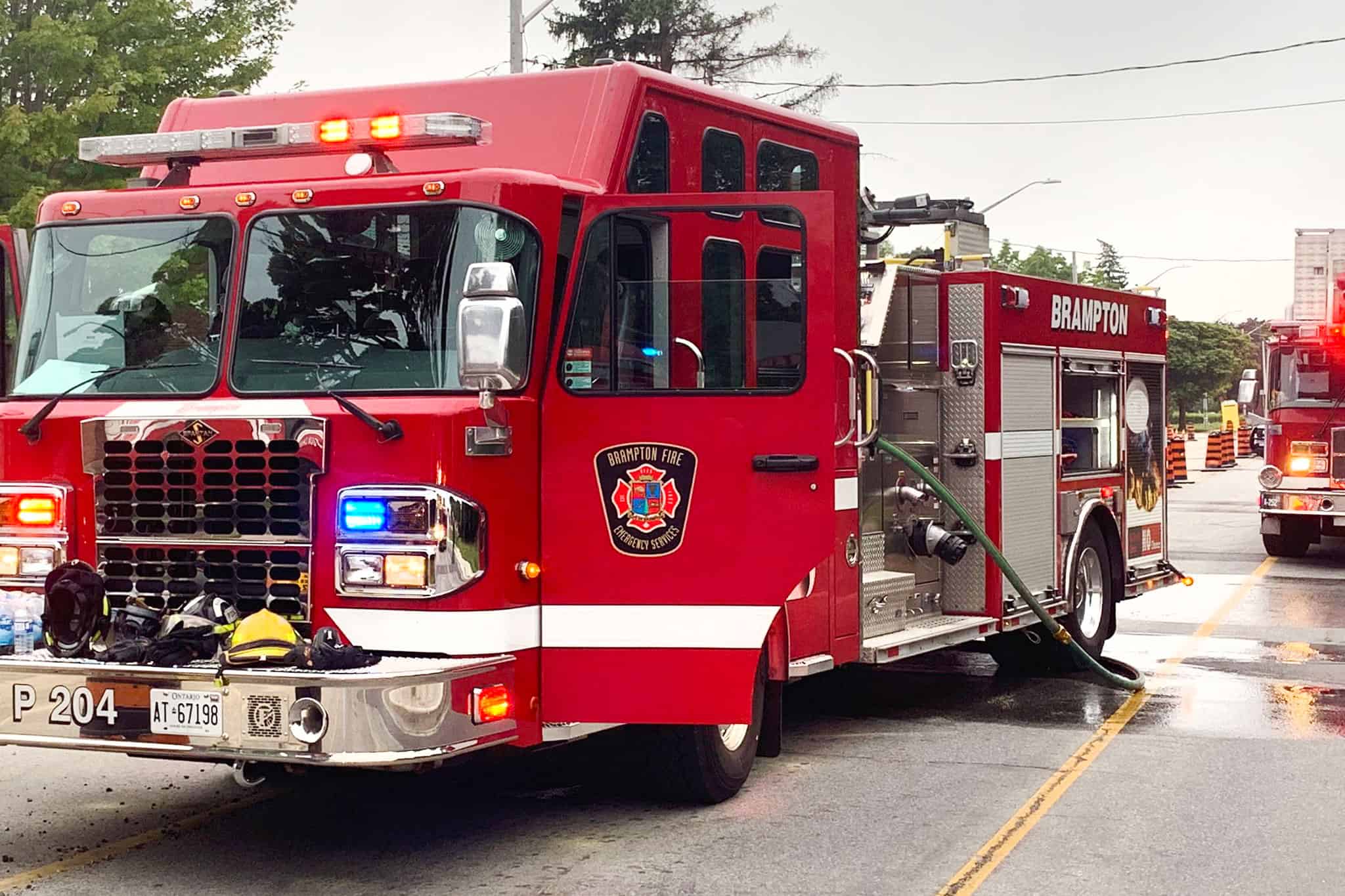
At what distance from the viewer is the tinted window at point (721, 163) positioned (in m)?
7.40

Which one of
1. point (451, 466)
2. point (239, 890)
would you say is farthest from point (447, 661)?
point (239, 890)

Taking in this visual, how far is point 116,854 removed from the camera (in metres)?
6.54

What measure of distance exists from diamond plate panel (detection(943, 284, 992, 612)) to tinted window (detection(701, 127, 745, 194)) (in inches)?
89.5

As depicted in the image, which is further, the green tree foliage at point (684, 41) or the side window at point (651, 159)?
the green tree foliage at point (684, 41)

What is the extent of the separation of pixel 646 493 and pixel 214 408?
160 centimetres

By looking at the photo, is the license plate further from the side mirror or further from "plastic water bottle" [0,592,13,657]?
the side mirror

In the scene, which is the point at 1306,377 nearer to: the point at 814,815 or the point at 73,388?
the point at 814,815

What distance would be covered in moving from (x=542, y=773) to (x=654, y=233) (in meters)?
2.72

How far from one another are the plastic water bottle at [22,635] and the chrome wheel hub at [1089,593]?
646 centimetres

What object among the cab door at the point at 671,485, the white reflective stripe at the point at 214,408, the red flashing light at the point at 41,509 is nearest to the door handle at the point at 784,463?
the cab door at the point at 671,485

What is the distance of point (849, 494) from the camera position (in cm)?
783

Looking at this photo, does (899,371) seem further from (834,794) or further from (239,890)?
(239,890)

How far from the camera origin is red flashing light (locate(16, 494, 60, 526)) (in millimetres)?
6469

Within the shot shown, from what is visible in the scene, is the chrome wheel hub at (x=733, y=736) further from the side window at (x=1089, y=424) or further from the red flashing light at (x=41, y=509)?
the side window at (x=1089, y=424)
